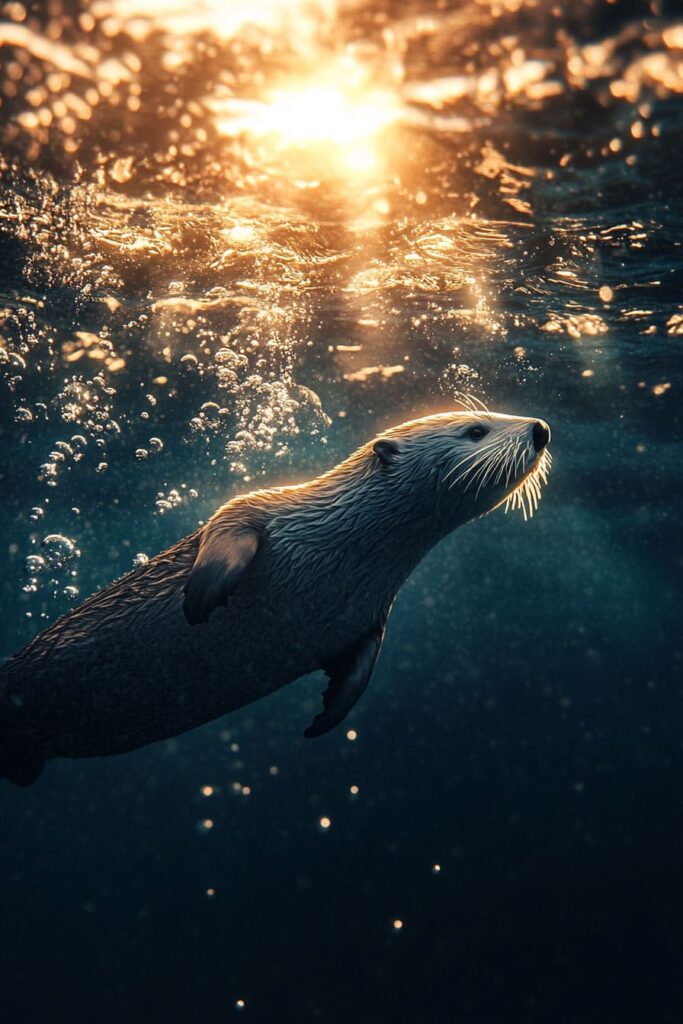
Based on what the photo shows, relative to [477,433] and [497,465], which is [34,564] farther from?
[497,465]

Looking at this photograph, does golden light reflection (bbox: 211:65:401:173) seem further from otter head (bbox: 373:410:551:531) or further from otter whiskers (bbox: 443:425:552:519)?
otter whiskers (bbox: 443:425:552:519)

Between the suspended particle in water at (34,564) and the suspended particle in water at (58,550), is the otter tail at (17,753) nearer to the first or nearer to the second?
the suspended particle in water at (58,550)

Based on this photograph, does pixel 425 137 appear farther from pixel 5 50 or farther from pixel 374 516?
pixel 374 516

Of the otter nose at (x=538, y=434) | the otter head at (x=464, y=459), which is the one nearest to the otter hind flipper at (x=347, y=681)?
the otter head at (x=464, y=459)

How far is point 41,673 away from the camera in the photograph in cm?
416

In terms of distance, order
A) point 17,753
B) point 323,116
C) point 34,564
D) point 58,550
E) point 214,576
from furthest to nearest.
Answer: point 34,564
point 58,550
point 323,116
point 17,753
point 214,576

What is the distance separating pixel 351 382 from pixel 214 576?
1141cm

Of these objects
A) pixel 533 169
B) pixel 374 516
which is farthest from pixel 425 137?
pixel 374 516

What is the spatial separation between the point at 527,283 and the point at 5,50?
23.0 ft

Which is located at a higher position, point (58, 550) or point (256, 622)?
point (256, 622)

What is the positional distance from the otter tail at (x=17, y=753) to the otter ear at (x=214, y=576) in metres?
1.71

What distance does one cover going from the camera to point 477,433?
13.7 ft

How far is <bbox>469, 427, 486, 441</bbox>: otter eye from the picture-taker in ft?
13.6

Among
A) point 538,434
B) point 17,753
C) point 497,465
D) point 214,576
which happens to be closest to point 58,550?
point 17,753
